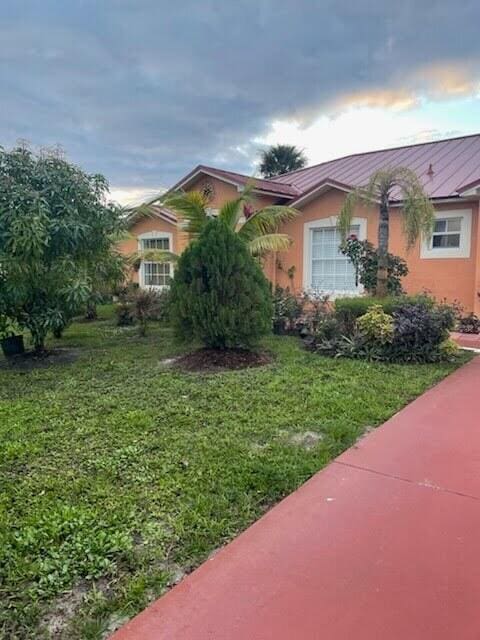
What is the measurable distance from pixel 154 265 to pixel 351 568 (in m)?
16.1

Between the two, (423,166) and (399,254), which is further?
(423,166)

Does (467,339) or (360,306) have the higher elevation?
(360,306)

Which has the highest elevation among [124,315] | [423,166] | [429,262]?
[423,166]

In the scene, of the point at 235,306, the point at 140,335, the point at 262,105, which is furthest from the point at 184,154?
the point at 235,306

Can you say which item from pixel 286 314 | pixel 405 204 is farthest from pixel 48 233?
pixel 405 204

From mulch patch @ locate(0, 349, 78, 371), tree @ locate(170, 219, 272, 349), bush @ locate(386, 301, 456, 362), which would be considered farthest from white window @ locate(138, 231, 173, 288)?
bush @ locate(386, 301, 456, 362)

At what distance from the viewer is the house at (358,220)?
37.0ft

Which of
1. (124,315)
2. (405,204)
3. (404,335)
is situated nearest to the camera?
(404,335)

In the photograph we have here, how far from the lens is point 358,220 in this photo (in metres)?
12.7

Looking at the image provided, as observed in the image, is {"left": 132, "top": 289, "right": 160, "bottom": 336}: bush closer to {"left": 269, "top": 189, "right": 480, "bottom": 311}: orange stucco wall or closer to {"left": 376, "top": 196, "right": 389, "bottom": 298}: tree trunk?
{"left": 376, "top": 196, "right": 389, "bottom": 298}: tree trunk

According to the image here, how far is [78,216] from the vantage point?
7672 mm

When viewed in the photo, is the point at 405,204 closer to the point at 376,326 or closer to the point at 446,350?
the point at 376,326

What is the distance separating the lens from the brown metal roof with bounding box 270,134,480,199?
39.3 feet

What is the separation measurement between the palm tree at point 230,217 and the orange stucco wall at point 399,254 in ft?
2.65
